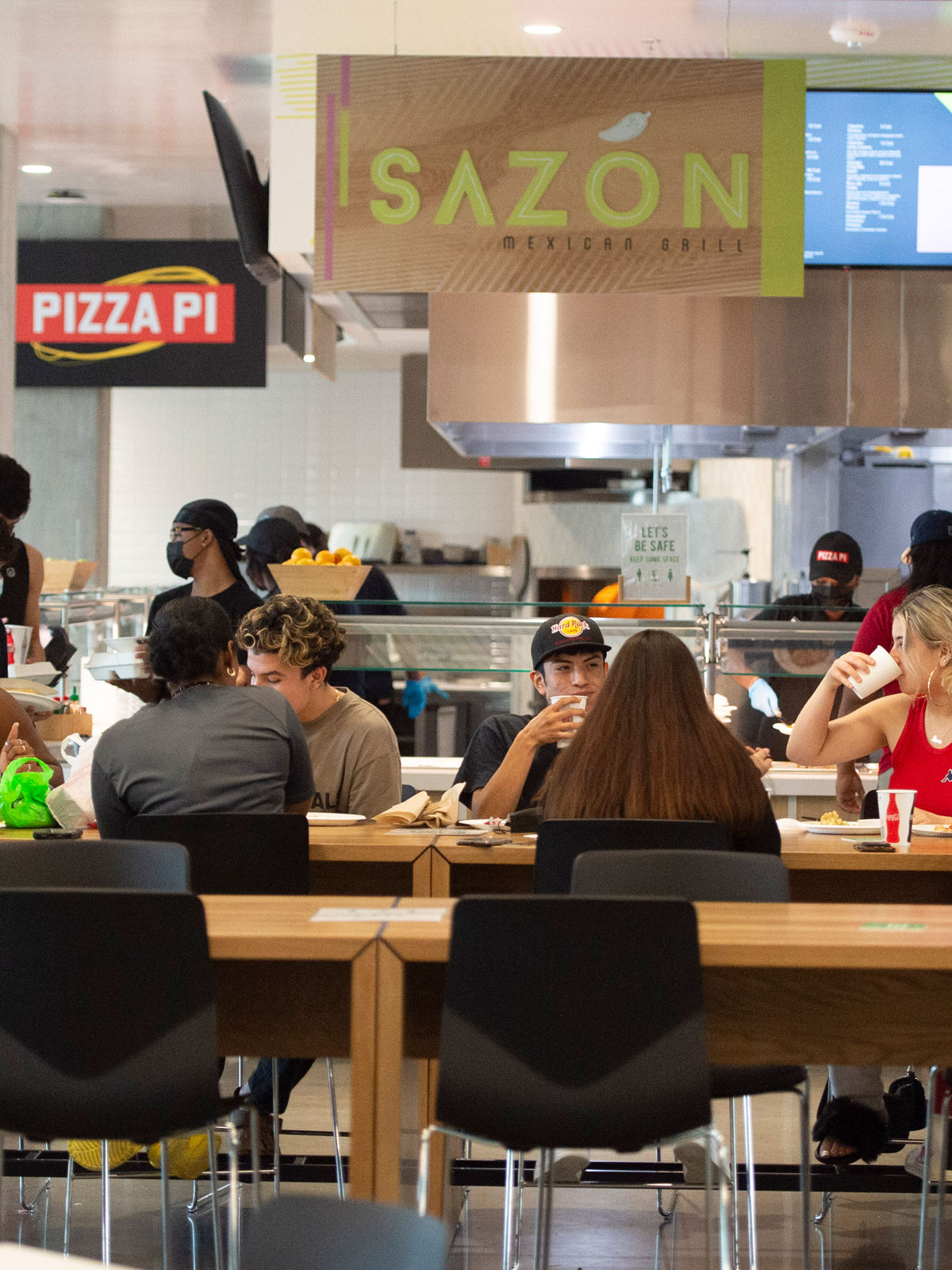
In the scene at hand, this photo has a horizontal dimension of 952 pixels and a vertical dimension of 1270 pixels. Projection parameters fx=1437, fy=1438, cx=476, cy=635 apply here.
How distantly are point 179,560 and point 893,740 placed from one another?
216 centimetres

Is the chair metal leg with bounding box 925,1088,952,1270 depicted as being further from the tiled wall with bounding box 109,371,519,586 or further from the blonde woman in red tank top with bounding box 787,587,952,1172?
the tiled wall with bounding box 109,371,519,586

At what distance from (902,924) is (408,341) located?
27.0 ft

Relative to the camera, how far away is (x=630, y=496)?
9.59 meters

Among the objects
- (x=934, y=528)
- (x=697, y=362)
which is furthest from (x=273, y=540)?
(x=934, y=528)

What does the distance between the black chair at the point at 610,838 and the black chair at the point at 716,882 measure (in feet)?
0.40

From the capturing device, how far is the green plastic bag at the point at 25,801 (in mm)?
3037

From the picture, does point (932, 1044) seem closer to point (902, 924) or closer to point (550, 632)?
point (902, 924)

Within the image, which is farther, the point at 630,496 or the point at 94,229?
the point at 630,496

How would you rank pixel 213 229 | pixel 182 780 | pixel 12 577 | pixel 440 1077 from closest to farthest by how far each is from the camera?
pixel 440 1077
pixel 182 780
pixel 12 577
pixel 213 229

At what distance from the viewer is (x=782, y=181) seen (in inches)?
154

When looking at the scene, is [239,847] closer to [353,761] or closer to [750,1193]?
[353,761]

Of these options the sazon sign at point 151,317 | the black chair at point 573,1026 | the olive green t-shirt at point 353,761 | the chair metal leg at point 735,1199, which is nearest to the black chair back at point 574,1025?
the black chair at point 573,1026

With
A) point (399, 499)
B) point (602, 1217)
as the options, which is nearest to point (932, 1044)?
point (602, 1217)

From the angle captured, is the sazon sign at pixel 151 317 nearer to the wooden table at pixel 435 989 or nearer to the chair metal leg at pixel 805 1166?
the wooden table at pixel 435 989
